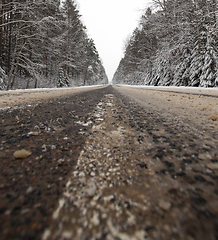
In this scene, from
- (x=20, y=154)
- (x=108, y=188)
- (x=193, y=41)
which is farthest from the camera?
(x=193, y=41)

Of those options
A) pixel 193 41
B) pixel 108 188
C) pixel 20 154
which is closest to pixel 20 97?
pixel 20 154

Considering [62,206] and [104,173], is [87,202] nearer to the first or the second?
[62,206]

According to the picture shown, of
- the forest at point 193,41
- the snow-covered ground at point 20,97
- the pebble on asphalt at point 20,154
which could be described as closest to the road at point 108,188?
the pebble on asphalt at point 20,154

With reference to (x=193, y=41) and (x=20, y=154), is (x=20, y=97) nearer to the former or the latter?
(x=20, y=154)

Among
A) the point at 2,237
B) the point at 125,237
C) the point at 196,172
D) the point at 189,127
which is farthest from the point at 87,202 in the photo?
the point at 189,127

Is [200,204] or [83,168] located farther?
[83,168]

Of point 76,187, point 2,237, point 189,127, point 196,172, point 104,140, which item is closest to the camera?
point 2,237

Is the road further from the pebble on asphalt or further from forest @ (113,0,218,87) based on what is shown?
forest @ (113,0,218,87)

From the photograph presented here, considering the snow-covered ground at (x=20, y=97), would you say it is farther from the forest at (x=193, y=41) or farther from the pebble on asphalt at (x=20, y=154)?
the forest at (x=193, y=41)

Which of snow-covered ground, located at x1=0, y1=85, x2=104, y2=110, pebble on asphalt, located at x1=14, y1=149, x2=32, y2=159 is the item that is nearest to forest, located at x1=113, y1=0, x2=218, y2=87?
snow-covered ground, located at x1=0, y1=85, x2=104, y2=110

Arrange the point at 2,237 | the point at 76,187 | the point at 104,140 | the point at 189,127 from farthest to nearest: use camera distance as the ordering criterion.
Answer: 1. the point at 189,127
2. the point at 104,140
3. the point at 76,187
4. the point at 2,237

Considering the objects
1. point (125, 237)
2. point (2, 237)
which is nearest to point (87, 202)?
point (125, 237)

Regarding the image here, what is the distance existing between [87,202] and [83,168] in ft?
0.94

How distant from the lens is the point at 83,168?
0.90 m
